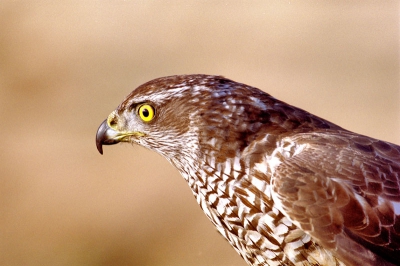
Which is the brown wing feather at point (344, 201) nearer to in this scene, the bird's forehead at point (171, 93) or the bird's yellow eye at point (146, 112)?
the bird's forehead at point (171, 93)

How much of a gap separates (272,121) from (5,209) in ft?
16.8

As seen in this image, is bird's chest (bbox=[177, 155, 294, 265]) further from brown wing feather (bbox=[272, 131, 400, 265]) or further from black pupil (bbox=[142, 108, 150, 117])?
black pupil (bbox=[142, 108, 150, 117])

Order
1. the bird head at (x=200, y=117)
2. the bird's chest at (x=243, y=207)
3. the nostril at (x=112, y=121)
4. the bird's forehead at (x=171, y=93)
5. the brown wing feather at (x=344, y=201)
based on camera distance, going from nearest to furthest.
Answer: the brown wing feather at (x=344, y=201) → the bird's chest at (x=243, y=207) → the bird head at (x=200, y=117) → the bird's forehead at (x=171, y=93) → the nostril at (x=112, y=121)

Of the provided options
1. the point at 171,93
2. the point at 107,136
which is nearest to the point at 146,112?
the point at 171,93

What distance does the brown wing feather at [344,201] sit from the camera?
7.11ft

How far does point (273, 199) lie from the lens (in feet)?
7.49

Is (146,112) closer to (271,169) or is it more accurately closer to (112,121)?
(112,121)

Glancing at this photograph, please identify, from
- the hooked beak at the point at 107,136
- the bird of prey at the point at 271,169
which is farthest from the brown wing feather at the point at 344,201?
the hooked beak at the point at 107,136

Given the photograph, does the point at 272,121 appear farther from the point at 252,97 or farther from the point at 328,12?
the point at 328,12

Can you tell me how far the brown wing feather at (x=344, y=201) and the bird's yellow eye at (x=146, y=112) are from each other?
78 cm

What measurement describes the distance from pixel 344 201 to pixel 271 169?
0.35 meters

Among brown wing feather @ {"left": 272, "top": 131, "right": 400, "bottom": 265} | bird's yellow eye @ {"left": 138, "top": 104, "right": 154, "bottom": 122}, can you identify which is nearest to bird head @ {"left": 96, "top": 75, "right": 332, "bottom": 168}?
bird's yellow eye @ {"left": 138, "top": 104, "right": 154, "bottom": 122}

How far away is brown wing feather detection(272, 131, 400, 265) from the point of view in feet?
7.11

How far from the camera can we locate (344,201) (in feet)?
7.18
